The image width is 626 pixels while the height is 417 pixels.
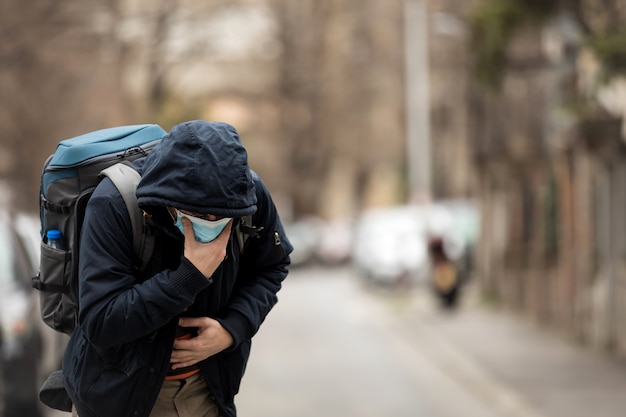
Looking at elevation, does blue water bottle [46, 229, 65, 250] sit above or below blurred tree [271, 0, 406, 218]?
above

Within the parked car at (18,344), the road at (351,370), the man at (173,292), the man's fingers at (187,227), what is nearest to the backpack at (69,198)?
the man at (173,292)

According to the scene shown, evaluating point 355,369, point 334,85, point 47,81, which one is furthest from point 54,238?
point 334,85

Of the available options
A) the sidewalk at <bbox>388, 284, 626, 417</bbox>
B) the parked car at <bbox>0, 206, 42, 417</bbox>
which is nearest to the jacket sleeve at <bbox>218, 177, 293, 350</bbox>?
the parked car at <bbox>0, 206, 42, 417</bbox>

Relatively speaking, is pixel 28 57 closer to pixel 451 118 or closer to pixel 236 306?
pixel 236 306

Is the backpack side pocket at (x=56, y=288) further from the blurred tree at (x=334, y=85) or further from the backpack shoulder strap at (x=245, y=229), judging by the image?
the blurred tree at (x=334, y=85)

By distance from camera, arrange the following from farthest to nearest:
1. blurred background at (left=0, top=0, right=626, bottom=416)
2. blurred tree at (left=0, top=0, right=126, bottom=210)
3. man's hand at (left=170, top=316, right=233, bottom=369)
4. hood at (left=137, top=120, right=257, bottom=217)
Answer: blurred tree at (left=0, top=0, right=126, bottom=210) < blurred background at (left=0, top=0, right=626, bottom=416) < man's hand at (left=170, top=316, right=233, bottom=369) < hood at (left=137, top=120, right=257, bottom=217)

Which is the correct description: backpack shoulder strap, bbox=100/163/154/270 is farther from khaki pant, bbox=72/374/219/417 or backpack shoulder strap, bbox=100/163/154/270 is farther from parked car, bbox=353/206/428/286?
parked car, bbox=353/206/428/286

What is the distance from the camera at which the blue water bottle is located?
3715mm

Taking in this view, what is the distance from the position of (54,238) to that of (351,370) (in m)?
11.1

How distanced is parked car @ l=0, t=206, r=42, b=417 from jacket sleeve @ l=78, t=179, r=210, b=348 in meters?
5.20

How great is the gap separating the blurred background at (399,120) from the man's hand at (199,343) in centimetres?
507

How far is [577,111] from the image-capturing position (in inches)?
510

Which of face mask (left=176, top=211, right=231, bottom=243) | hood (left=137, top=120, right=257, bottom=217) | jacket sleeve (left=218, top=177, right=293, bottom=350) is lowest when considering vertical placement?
jacket sleeve (left=218, top=177, right=293, bottom=350)

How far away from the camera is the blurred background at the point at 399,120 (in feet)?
42.1
